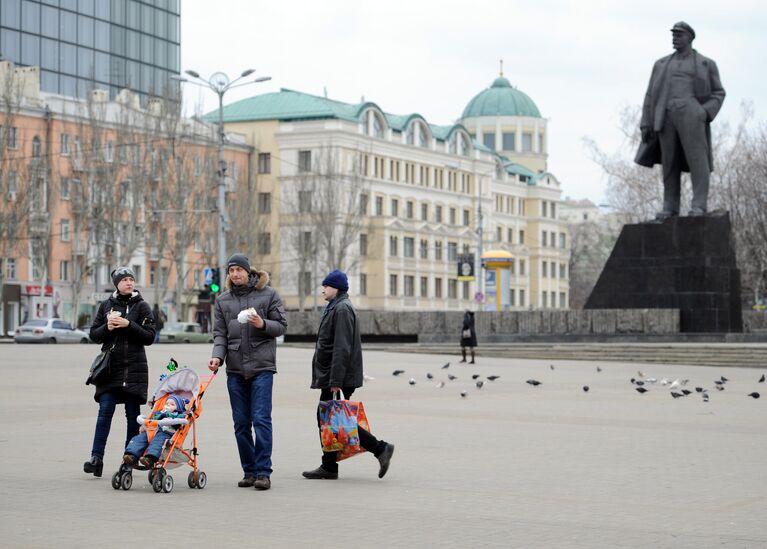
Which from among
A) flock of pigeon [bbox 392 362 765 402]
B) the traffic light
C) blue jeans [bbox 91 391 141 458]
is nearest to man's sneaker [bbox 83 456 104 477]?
blue jeans [bbox 91 391 141 458]

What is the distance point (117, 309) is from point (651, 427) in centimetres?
707

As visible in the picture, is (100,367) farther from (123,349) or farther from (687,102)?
(687,102)

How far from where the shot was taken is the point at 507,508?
9320 millimetres

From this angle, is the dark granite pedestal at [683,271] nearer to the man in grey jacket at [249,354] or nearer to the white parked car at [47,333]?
the man in grey jacket at [249,354]

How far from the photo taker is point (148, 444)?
1021 cm

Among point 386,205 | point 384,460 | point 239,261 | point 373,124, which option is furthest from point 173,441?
point 386,205

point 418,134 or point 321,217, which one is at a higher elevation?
point 418,134

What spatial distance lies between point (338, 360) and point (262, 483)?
1.29 metres

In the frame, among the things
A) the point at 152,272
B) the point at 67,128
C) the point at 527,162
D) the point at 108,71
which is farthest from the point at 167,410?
the point at 527,162

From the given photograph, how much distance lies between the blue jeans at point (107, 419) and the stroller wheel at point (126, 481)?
0.68 meters

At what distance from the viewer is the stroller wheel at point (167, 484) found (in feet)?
32.7

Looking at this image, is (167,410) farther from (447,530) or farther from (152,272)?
(152,272)

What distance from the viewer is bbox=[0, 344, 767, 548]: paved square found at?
8.25 meters

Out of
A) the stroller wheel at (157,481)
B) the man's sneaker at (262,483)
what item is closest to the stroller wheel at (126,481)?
the stroller wheel at (157,481)
